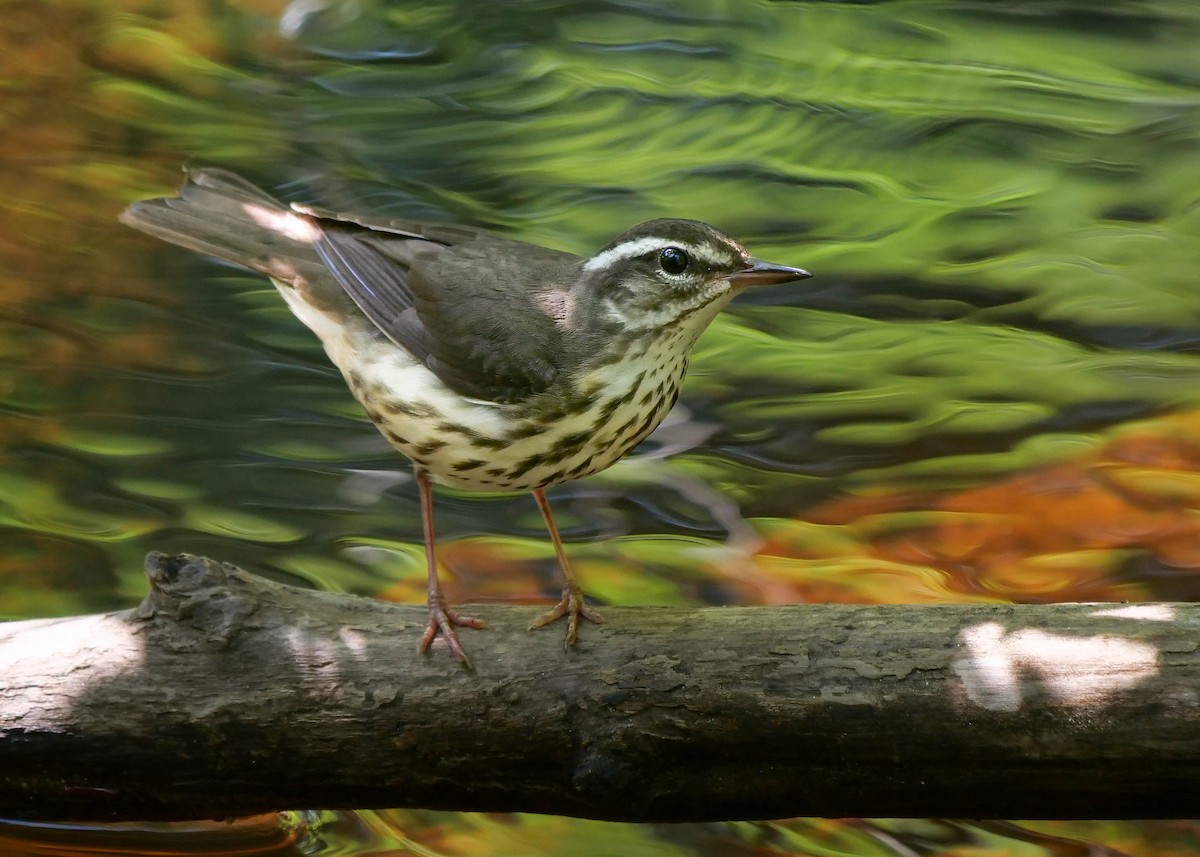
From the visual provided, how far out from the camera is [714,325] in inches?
293

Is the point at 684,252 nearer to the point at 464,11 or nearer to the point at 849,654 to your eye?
the point at 849,654

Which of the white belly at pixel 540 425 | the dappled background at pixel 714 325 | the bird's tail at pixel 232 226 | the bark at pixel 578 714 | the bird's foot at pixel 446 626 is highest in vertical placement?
the dappled background at pixel 714 325

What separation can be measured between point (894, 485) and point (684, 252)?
284 centimetres

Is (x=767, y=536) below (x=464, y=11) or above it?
below

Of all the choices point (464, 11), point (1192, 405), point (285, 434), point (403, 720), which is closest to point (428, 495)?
point (403, 720)

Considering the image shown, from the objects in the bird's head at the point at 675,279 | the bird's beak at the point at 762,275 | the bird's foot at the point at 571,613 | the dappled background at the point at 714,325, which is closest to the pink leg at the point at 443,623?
the bird's foot at the point at 571,613

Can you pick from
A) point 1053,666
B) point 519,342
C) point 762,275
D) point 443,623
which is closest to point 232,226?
point 519,342

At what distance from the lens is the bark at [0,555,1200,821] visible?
310cm

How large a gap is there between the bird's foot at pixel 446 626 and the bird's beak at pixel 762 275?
1.10m

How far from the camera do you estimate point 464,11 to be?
9781 millimetres

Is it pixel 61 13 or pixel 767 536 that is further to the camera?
pixel 61 13

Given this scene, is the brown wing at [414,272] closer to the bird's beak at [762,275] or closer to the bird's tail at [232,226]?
the bird's tail at [232,226]

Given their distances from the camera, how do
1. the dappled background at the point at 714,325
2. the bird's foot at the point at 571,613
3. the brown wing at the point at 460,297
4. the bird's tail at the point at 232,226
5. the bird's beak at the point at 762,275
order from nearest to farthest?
1. the bird's foot at the point at 571,613
2. the bird's beak at the point at 762,275
3. the brown wing at the point at 460,297
4. the bird's tail at the point at 232,226
5. the dappled background at the point at 714,325

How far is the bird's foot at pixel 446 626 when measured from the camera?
11.1ft
